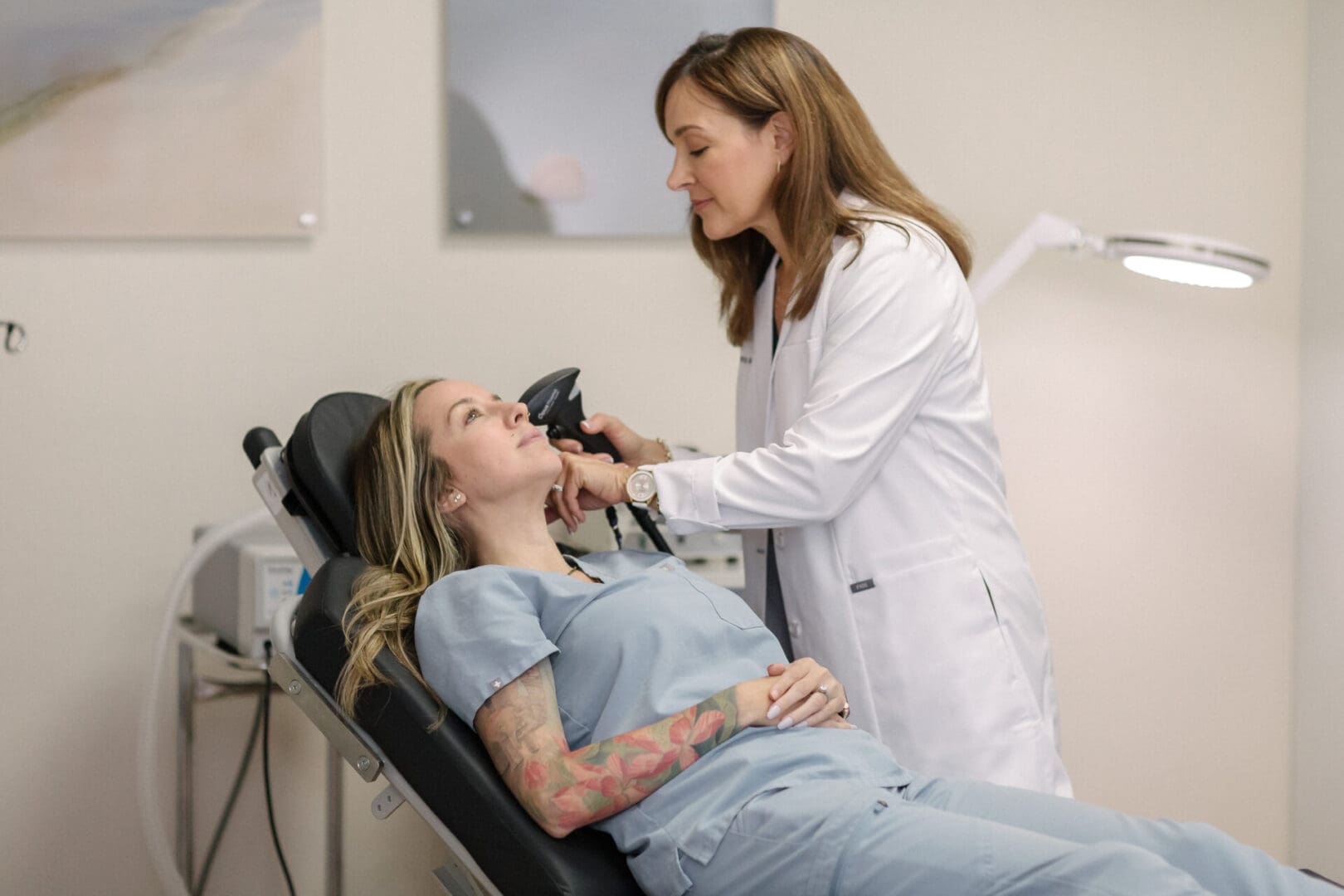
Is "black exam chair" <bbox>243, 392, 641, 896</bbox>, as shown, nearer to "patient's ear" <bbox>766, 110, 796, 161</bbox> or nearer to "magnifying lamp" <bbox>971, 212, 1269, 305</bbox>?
"patient's ear" <bbox>766, 110, 796, 161</bbox>

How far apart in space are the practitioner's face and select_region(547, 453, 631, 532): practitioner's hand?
35cm

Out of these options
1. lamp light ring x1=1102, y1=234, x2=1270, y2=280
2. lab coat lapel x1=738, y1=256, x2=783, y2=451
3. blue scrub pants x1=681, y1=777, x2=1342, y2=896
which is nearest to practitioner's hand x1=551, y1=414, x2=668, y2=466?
lab coat lapel x1=738, y1=256, x2=783, y2=451

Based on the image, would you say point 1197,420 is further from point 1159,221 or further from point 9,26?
point 9,26

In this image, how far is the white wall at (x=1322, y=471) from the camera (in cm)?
245

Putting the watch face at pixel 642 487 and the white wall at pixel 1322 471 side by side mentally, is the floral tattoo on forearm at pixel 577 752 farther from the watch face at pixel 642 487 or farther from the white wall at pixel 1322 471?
the white wall at pixel 1322 471

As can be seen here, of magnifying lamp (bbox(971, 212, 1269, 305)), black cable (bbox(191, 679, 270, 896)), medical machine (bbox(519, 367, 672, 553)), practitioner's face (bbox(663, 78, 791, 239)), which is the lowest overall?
black cable (bbox(191, 679, 270, 896))

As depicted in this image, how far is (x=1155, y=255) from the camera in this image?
6.51 feet

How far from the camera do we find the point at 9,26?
7.00ft

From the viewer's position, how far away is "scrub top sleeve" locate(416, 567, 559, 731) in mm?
1228

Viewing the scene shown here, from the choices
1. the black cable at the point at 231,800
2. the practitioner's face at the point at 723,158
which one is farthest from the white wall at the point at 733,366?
the practitioner's face at the point at 723,158

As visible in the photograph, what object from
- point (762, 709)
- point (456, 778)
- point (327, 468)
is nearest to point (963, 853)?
point (762, 709)

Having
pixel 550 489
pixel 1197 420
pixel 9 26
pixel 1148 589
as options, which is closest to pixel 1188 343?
pixel 1197 420

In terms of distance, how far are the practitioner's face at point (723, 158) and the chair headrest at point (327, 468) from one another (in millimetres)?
494

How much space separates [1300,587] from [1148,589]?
320mm
